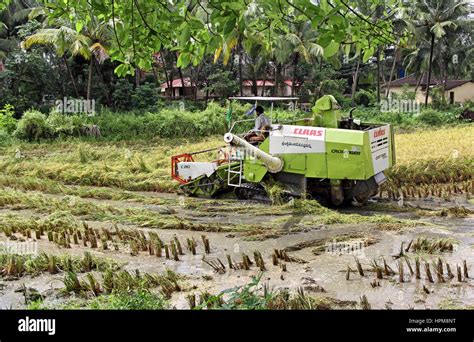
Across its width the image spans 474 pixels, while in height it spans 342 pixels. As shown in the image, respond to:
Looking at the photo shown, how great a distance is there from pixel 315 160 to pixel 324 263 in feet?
11.4

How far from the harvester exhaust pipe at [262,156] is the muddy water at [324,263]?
108cm

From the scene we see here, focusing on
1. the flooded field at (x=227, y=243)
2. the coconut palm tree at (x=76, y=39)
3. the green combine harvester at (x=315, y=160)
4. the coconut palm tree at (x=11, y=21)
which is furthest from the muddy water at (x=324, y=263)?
the coconut palm tree at (x=11, y=21)

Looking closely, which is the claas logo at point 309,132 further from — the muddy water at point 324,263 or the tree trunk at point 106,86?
the tree trunk at point 106,86

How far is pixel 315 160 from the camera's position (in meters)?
10.7

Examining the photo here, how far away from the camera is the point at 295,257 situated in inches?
311

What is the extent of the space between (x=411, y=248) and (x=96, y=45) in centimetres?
2031

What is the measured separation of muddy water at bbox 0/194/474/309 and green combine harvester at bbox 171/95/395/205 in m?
0.94

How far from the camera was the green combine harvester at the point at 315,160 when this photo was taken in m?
10.4

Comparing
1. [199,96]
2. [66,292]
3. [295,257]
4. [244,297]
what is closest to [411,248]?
[295,257]

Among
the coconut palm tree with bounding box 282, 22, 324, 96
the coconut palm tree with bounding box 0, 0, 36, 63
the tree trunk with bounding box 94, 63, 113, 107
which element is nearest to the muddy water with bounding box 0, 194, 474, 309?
→ the coconut palm tree with bounding box 282, 22, 324, 96

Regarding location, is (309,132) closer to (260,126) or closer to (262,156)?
(262,156)

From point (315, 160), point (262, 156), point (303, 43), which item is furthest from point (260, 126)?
point (303, 43)
